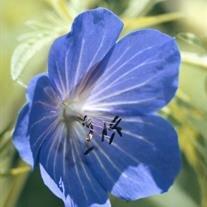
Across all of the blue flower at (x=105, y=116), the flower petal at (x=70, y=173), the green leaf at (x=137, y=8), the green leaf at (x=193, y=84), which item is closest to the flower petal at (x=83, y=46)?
the blue flower at (x=105, y=116)

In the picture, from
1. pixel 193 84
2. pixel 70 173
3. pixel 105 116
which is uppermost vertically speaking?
pixel 193 84

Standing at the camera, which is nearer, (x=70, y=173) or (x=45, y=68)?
(x=70, y=173)

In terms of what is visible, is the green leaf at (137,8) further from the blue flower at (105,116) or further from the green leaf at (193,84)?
the green leaf at (193,84)

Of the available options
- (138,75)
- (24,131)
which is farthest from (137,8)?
(24,131)

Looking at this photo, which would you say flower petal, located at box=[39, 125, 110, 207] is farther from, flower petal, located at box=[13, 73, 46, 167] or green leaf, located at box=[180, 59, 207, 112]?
green leaf, located at box=[180, 59, 207, 112]

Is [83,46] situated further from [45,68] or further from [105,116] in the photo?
[45,68]

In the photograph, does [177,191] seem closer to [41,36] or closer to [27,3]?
[27,3]

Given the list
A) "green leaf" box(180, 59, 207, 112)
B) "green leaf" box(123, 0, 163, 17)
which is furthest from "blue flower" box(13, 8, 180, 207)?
"green leaf" box(180, 59, 207, 112)
